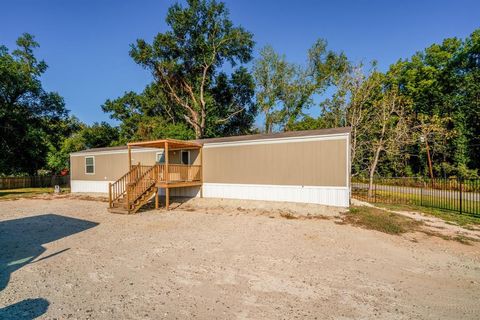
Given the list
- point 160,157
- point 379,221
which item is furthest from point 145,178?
point 379,221

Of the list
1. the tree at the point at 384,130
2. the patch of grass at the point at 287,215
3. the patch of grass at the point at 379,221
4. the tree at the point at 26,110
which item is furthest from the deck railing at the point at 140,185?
the tree at the point at 26,110

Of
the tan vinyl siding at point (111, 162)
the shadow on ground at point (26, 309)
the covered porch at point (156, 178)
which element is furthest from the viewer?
the tan vinyl siding at point (111, 162)

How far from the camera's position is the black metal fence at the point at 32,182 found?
23.3 metres

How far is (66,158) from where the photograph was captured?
82.4 ft

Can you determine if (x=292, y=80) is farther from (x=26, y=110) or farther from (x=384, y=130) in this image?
(x=26, y=110)

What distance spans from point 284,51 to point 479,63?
1913cm

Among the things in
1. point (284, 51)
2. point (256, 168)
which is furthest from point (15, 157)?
point (284, 51)

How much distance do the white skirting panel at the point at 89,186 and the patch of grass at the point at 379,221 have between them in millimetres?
15264

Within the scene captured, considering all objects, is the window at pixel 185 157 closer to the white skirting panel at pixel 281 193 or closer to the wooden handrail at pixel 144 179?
the wooden handrail at pixel 144 179

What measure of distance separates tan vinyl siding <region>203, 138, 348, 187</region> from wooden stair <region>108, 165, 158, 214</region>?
294 cm

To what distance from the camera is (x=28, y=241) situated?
21.5ft

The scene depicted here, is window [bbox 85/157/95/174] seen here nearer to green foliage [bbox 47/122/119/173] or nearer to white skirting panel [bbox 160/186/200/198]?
white skirting panel [bbox 160/186/200/198]

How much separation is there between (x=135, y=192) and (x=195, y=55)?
2033cm

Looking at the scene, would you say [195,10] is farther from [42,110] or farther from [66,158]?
[66,158]
